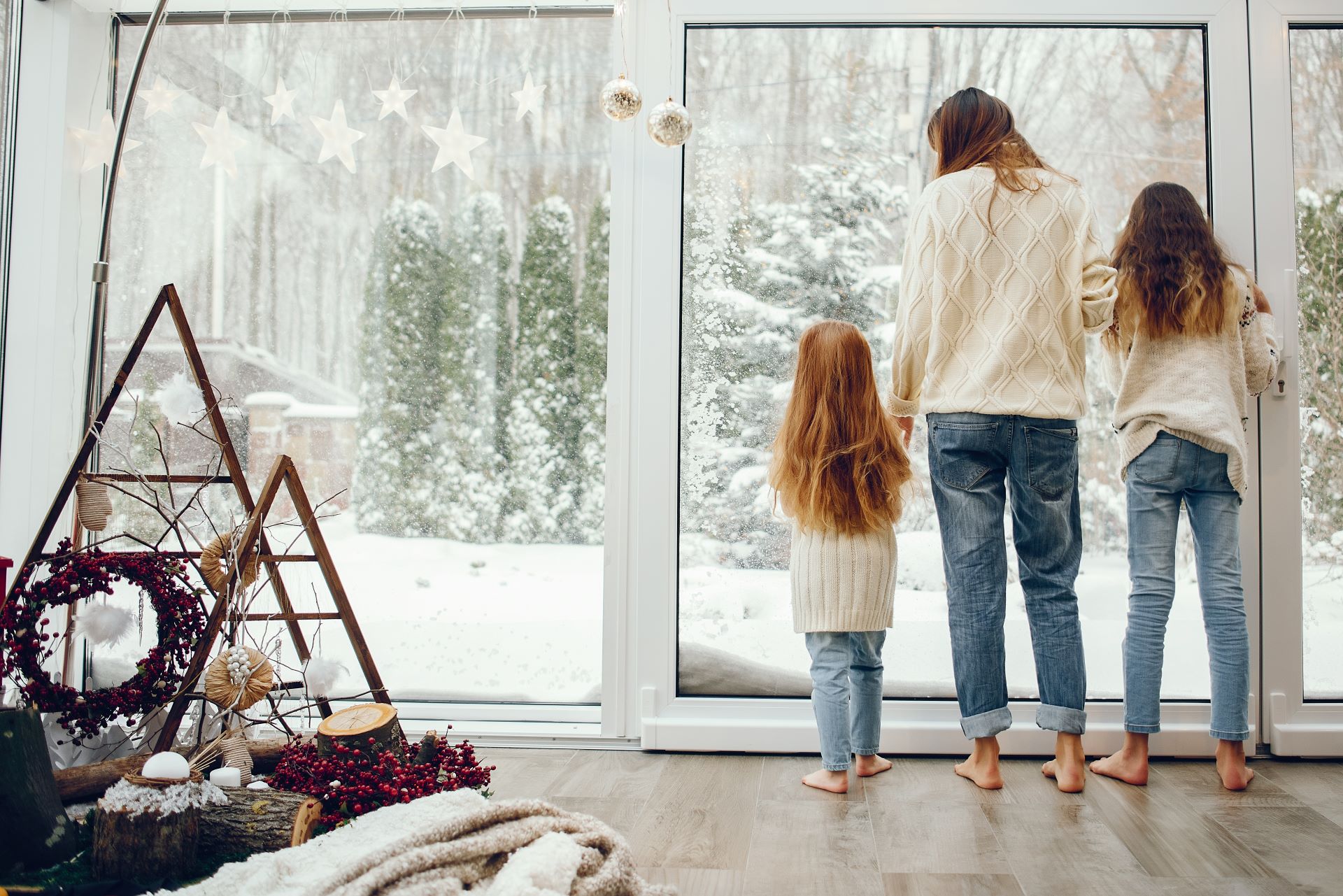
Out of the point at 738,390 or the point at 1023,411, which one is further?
the point at 738,390

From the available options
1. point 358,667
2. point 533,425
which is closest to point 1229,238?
point 533,425

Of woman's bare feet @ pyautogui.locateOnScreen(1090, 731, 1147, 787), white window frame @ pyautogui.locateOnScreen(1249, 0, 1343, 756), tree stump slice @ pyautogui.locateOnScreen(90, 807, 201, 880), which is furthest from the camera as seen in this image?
white window frame @ pyautogui.locateOnScreen(1249, 0, 1343, 756)

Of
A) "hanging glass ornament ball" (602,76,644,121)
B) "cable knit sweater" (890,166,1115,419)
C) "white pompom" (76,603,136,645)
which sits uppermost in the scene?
"hanging glass ornament ball" (602,76,644,121)

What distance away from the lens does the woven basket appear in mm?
1659

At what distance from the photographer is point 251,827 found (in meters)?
1.42

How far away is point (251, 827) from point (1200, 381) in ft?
6.43

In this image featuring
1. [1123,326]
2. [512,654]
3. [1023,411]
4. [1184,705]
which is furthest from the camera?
[512,654]

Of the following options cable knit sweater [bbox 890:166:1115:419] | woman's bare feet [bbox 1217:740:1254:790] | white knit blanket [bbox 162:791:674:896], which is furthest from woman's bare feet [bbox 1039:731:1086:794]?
white knit blanket [bbox 162:791:674:896]

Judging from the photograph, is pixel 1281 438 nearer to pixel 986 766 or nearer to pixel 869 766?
pixel 986 766

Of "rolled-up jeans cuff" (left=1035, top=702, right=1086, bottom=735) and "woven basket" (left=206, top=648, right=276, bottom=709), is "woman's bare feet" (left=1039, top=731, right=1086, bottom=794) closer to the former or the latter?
"rolled-up jeans cuff" (left=1035, top=702, right=1086, bottom=735)

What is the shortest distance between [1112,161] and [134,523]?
103 inches

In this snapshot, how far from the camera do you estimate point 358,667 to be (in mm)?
2367

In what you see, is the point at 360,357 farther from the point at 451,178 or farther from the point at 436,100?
the point at 436,100

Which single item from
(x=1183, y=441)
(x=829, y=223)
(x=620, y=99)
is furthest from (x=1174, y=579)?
(x=620, y=99)
